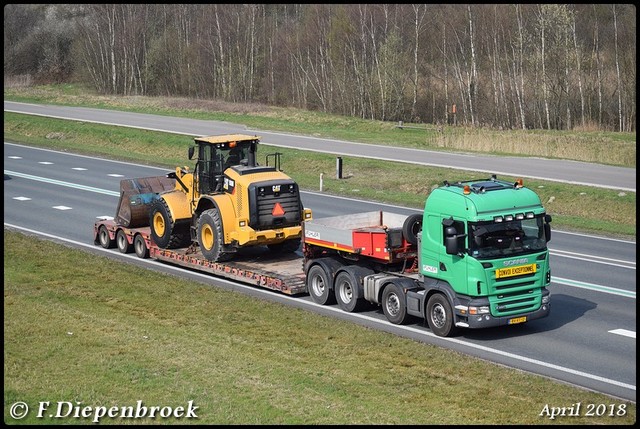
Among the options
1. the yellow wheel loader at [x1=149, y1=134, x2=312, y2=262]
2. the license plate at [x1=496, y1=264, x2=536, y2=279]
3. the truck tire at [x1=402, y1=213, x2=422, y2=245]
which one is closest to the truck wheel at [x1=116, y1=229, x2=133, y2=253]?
the yellow wheel loader at [x1=149, y1=134, x2=312, y2=262]

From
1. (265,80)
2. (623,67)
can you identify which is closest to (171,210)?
(623,67)

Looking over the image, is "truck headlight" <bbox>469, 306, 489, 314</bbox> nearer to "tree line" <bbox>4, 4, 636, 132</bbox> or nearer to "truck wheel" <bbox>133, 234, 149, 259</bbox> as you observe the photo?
"truck wheel" <bbox>133, 234, 149, 259</bbox>

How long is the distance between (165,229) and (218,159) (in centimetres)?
219

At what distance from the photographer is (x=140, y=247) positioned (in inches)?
912

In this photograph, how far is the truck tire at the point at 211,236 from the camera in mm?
20594

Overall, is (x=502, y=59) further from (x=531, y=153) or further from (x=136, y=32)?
(x=136, y=32)

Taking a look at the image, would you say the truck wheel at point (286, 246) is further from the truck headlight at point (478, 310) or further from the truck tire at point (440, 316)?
the truck headlight at point (478, 310)

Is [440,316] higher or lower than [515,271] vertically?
lower

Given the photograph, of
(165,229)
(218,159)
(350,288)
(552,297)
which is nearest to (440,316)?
(350,288)

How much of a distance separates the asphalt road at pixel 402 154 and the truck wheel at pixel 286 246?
15.3m

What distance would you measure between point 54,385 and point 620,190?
940 inches

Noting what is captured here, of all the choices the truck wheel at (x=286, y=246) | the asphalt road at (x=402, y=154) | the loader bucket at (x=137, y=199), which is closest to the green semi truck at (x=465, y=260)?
the truck wheel at (x=286, y=246)

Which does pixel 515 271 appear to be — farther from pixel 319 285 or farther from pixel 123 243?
pixel 123 243

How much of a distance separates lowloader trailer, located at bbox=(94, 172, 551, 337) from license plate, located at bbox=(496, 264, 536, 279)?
0.02m
